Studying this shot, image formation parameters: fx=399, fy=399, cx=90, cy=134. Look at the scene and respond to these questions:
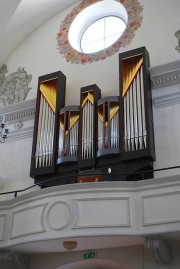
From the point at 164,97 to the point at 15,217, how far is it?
4.04m

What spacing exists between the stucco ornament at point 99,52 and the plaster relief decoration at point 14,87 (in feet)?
4.20

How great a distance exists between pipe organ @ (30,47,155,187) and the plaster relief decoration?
1.47 metres

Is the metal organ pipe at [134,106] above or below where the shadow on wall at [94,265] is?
above

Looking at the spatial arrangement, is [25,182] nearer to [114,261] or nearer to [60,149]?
[60,149]

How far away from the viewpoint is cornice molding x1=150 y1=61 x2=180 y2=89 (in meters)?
8.79

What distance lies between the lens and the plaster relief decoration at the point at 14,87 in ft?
35.9

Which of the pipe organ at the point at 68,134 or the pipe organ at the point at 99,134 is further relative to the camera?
the pipe organ at the point at 68,134

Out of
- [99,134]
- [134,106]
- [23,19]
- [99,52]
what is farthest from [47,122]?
[23,19]

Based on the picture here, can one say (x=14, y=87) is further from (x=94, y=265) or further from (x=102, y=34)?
(x=94, y=265)

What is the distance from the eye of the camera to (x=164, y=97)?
8719mm

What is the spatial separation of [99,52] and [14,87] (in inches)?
105

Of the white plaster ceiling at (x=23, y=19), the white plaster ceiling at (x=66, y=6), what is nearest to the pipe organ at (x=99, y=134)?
the white plaster ceiling at (x=66, y=6)

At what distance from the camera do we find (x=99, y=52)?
10.3m

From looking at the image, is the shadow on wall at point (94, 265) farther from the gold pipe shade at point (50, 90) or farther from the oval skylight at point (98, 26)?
the oval skylight at point (98, 26)
